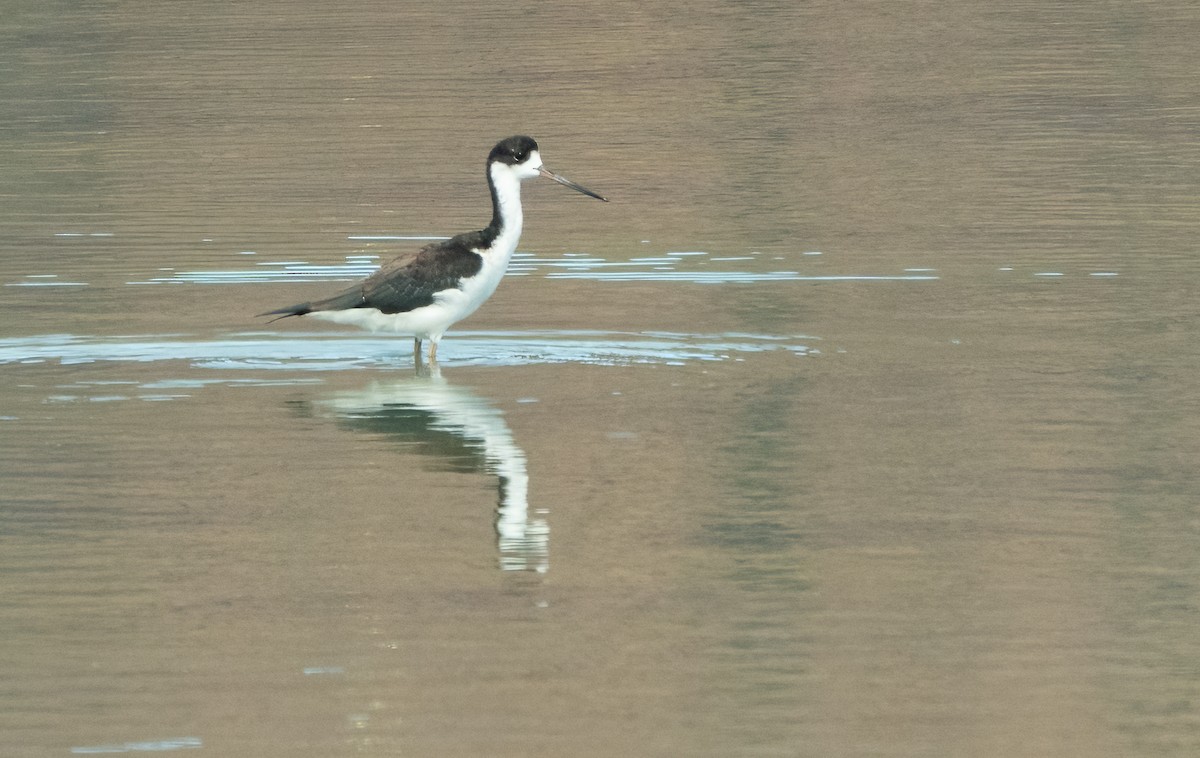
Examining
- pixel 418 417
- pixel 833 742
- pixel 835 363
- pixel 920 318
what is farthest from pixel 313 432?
pixel 833 742

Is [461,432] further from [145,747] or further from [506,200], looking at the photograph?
[145,747]

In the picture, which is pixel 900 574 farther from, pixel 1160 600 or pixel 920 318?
pixel 920 318

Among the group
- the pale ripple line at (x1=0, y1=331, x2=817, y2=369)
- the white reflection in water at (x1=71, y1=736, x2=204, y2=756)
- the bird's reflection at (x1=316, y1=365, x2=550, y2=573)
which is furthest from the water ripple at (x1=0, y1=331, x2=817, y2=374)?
the white reflection in water at (x1=71, y1=736, x2=204, y2=756)

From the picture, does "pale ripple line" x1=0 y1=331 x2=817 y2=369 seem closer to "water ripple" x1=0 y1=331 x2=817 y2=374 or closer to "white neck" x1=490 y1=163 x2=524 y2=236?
"water ripple" x1=0 y1=331 x2=817 y2=374

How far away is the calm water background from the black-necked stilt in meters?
0.34

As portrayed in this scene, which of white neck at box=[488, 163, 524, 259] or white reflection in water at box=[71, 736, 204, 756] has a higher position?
white neck at box=[488, 163, 524, 259]

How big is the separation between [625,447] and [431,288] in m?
2.68

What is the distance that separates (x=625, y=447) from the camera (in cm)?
1202

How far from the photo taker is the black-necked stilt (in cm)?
1435

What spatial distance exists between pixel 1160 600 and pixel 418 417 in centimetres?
483

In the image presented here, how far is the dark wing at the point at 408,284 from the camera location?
47.1ft

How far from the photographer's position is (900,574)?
964cm

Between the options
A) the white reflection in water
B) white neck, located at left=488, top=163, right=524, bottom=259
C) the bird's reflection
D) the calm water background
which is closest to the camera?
the white reflection in water

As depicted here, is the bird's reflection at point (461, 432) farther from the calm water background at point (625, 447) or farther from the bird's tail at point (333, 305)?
the bird's tail at point (333, 305)
